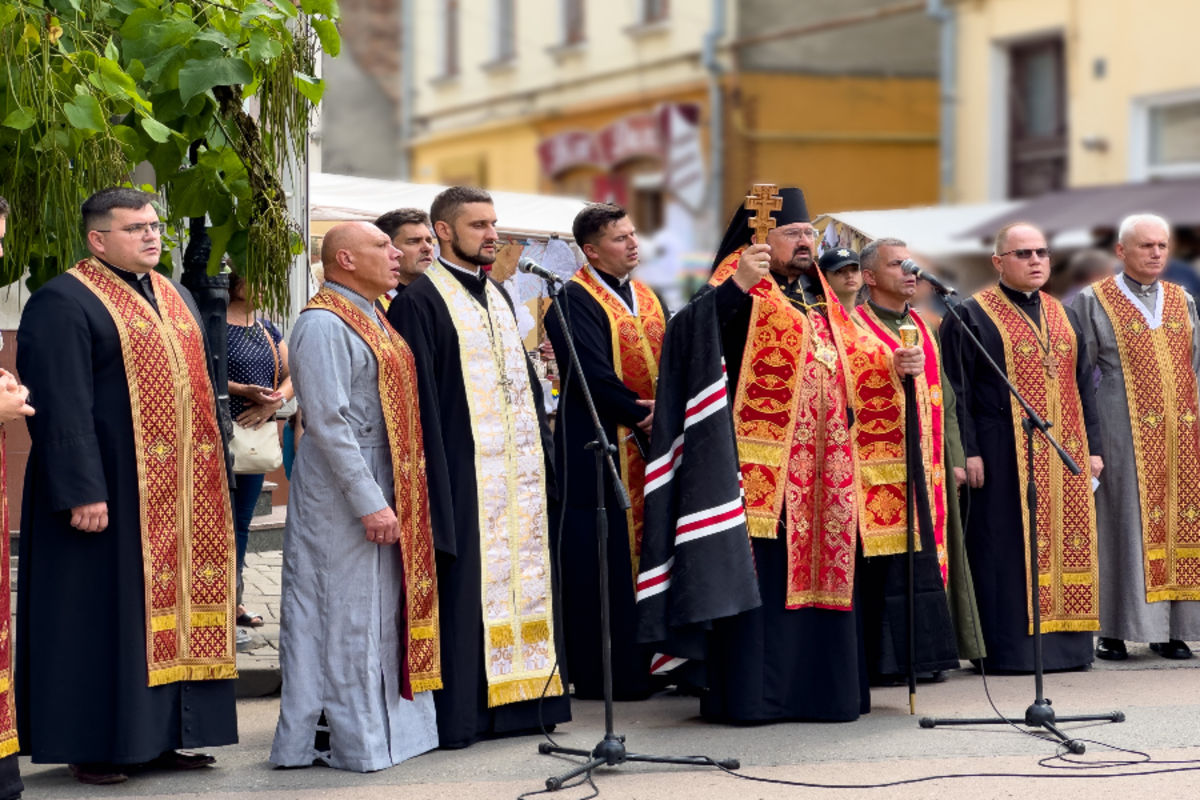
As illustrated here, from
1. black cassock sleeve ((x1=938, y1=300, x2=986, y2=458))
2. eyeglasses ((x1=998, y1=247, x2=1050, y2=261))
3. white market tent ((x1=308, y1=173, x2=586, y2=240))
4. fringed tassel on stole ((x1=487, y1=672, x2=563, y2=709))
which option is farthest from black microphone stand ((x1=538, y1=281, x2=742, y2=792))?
white market tent ((x1=308, y1=173, x2=586, y2=240))

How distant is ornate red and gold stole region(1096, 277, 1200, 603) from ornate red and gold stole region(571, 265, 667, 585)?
2435mm

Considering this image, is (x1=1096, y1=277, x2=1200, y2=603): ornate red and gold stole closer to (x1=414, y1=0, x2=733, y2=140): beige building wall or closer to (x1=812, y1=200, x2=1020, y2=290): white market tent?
(x1=812, y1=200, x2=1020, y2=290): white market tent

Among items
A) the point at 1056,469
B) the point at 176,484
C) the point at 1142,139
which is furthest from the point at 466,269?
the point at 1142,139

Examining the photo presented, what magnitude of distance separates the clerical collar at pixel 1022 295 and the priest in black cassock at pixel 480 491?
272 cm

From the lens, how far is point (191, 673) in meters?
6.55

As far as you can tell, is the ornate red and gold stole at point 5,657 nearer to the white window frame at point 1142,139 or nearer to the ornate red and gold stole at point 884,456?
the ornate red and gold stole at point 884,456

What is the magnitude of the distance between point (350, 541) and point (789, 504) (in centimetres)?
177

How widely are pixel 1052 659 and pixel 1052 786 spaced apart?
249cm

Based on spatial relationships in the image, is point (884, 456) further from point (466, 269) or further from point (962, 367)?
point (466, 269)

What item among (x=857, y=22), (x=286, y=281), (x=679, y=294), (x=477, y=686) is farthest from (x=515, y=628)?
(x=857, y=22)

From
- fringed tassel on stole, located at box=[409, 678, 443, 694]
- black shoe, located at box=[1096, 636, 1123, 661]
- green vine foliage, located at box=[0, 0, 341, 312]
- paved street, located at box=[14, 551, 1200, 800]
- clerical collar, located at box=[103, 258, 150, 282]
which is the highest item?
green vine foliage, located at box=[0, 0, 341, 312]

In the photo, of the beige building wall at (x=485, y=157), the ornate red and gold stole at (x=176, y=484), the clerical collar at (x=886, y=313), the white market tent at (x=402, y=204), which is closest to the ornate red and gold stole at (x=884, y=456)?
the clerical collar at (x=886, y=313)

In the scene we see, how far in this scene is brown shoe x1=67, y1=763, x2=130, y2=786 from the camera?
648cm

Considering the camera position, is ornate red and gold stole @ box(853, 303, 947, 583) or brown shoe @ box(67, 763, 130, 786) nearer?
brown shoe @ box(67, 763, 130, 786)
